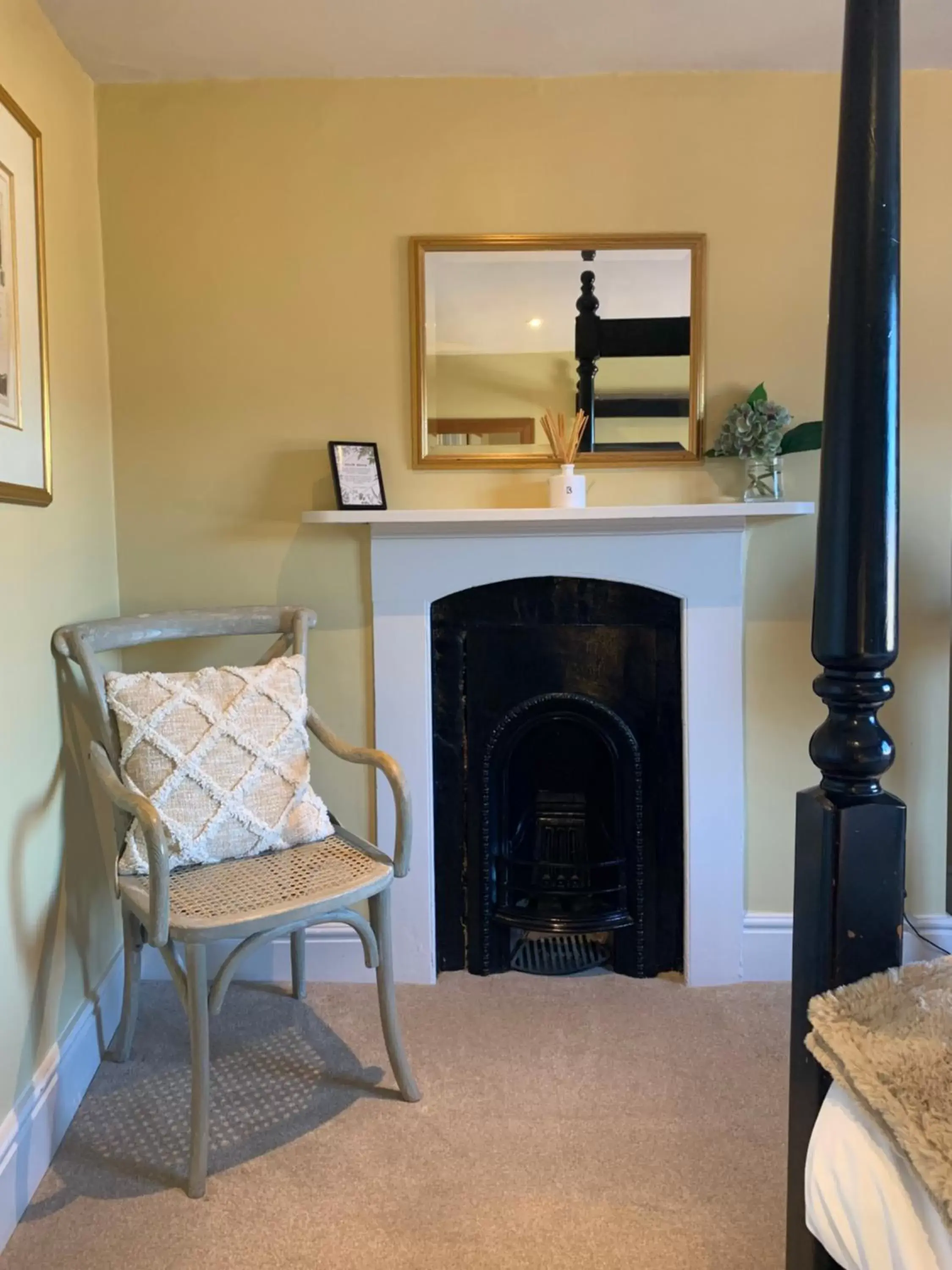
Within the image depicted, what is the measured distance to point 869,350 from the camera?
1008 millimetres

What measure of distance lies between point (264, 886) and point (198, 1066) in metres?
0.32

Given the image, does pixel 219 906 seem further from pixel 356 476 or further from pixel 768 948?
pixel 768 948

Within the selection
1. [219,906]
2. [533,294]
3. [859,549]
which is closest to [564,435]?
[533,294]

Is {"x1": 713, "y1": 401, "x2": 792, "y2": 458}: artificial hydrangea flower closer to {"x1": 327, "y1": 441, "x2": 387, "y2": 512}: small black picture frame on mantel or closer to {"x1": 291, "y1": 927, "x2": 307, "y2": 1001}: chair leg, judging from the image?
{"x1": 327, "y1": 441, "x2": 387, "y2": 512}: small black picture frame on mantel

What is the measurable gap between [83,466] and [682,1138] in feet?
6.20

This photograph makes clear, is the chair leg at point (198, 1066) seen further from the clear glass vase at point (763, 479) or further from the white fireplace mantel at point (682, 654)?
the clear glass vase at point (763, 479)

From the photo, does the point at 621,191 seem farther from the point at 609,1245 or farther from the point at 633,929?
the point at 609,1245

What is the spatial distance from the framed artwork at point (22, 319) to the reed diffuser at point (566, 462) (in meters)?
1.10

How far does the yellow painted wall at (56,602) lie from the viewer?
1581 mm

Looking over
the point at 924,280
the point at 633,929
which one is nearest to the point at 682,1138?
the point at 633,929

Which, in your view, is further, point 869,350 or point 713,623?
point 713,623

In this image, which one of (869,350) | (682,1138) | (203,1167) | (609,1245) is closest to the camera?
(869,350)

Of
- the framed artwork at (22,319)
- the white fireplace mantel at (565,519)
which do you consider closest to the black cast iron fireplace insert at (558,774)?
the white fireplace mantel at (565,519)

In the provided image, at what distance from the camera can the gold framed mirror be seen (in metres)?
2.11
